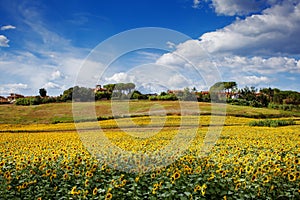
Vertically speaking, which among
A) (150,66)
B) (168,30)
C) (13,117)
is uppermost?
(168,30)

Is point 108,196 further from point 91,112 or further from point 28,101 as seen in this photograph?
point 28,101

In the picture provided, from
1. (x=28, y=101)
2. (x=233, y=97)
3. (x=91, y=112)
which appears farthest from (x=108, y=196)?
(x=233, y=97)

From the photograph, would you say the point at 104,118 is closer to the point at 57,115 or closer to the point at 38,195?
the point at 57,115

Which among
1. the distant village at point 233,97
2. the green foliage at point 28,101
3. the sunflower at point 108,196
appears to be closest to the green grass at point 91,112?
the distant village at point 233,97

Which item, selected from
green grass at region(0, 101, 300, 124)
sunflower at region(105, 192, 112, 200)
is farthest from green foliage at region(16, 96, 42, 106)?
sunflower at region(105, 192, 112, 200)

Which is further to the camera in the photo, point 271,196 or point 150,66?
point 150,66

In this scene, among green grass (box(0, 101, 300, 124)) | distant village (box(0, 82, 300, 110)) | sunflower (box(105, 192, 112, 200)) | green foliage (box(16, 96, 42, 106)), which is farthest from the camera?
green foliage (box(16, 96, 42, 106))

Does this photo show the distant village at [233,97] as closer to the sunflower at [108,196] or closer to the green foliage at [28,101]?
the green foliage at [28,101]

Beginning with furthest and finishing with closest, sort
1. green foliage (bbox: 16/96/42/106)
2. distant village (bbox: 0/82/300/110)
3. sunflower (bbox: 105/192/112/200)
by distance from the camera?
1. green foliage (bbox: 16/96/42/106)
2. distant village (bbox: 0/82/300/110)
3. sunflower (bbox: 105/192/112/200)

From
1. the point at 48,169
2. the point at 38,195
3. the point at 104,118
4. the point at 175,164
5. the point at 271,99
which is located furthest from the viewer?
the point at 271,99

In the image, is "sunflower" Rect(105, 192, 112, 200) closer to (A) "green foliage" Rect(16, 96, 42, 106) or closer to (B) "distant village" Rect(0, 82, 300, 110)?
(B) "distant village" Rect(0, 82, 300, 110)

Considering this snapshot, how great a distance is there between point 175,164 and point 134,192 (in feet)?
5.93

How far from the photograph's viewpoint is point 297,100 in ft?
216

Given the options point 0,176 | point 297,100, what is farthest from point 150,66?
point 297,100
